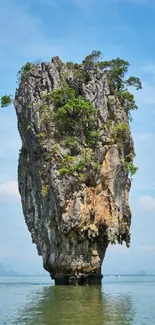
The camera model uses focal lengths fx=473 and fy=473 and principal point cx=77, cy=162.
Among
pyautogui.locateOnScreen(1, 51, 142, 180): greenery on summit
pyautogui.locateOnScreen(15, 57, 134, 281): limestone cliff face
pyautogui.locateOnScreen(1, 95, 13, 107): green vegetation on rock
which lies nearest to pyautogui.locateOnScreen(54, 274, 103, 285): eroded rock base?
pyautogui.locateOnScreen(15, 57, 134, 281): limestone cliff face

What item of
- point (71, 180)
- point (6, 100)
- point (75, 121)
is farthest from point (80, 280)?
point (6, 100)

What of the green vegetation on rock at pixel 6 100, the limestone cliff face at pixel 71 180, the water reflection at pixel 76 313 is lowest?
the water reflection at pixel 76 313

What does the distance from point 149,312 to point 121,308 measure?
1214 millimetres

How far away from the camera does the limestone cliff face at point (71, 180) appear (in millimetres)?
30094

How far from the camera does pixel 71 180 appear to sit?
3031 cm

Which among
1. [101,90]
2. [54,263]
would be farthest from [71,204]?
[101,90]

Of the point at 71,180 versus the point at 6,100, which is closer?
the point at 71,180

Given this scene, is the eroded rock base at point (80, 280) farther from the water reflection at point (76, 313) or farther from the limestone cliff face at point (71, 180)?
the water reflection at point (76, 313)

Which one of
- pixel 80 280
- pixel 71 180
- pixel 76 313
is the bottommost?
pixel 76 313

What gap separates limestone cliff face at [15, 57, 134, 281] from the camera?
30094 millimetres

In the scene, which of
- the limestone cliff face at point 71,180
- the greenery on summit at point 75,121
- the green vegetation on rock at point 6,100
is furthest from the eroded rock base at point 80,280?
the green vegetation on rock at point 6,100

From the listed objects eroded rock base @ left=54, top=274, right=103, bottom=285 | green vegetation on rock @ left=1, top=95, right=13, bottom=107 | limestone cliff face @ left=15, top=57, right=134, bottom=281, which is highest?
green vegetation on rock @ left=1, top=95, right=13, bottom=107

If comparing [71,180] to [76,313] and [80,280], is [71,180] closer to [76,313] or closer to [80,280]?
[80,280]

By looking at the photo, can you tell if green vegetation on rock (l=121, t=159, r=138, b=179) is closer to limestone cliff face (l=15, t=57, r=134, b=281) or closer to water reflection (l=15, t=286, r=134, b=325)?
limestone cliff face (l=15, t=57, r=134, b=281)
